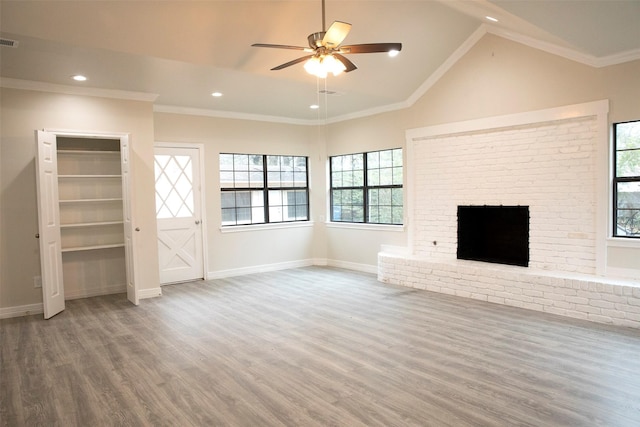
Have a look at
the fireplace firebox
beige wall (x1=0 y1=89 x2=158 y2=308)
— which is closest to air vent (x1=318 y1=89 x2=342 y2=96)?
the fireplace firebox

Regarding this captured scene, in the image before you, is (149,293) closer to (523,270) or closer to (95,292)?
(95,292)

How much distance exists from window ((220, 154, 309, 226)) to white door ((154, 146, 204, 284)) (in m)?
0.53

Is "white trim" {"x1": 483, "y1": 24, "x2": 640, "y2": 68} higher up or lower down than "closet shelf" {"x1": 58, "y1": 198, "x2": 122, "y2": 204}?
higher up

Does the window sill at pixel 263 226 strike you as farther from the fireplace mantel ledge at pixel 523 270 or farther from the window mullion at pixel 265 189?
the fireplace mantel ledge at pixel 523 270

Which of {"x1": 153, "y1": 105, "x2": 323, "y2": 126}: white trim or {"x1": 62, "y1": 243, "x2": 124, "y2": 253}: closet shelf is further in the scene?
{"x1": 153, "y1": 105, "x2": 323, "y2": 126}: white trim

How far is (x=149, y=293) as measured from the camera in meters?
5.89

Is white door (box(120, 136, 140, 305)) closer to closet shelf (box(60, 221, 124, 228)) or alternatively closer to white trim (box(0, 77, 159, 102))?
closet shelf (box(60, 221, 124, 228))

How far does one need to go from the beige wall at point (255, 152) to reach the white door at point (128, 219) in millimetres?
1014

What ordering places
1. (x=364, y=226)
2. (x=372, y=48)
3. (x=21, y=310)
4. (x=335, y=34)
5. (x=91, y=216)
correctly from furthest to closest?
1. (x=364, y=226)
2. (x=91, y=216)
3. (x=21, y=310)
4. (x=372, y=48)
5. (x=335, y=34)

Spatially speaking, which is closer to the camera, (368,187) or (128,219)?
(128,219)

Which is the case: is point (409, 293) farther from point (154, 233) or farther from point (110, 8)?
point (110, 8)

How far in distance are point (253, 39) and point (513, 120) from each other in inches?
132

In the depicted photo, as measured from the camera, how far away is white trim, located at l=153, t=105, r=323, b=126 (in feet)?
21.2

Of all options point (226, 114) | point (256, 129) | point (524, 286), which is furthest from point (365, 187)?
point (524, 286)
